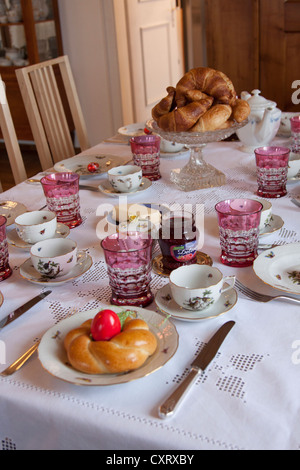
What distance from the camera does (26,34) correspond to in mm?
3865

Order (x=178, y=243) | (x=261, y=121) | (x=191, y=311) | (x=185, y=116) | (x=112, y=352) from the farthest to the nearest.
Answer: (x=261, y=121) < (x=185, y=116) < (x=178, y=243) < (x=191, y=311) < (x=112, y=352)

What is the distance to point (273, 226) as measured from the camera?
3.82 ft

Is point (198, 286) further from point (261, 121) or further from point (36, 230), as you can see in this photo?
point (261, 121)

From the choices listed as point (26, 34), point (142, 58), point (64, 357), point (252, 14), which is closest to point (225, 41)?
point (252, 14)

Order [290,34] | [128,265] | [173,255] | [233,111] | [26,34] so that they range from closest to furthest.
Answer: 1. [128,265]
2. [173,255]
3. [233,111]
4. [290,34]
5. [26,34]

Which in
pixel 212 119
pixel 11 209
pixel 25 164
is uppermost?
pixel 212 119

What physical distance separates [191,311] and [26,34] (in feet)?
11.5

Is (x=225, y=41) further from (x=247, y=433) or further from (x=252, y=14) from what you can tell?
(x=247, y=433)

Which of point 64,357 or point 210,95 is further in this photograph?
point 210,95

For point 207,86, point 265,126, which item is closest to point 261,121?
point 265,126

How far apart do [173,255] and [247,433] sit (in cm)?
42

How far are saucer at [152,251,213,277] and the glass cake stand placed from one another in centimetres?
41

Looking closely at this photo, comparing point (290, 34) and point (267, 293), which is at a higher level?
point (290, 34)
